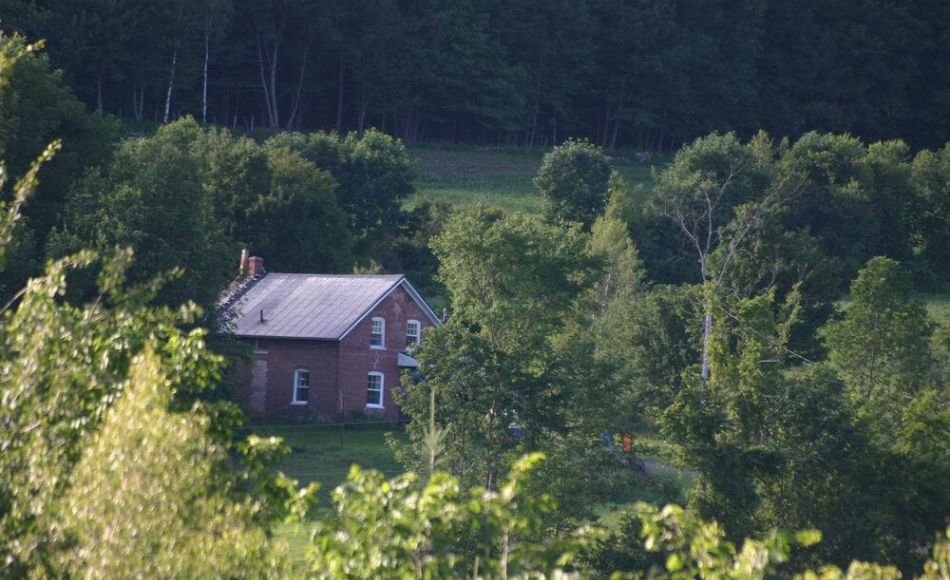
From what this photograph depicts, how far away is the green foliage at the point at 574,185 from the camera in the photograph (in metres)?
76.4

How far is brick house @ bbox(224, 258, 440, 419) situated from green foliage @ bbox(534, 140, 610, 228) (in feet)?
83.8

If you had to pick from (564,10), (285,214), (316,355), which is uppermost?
(564,10)

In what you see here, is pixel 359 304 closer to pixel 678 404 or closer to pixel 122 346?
pixel 678 404

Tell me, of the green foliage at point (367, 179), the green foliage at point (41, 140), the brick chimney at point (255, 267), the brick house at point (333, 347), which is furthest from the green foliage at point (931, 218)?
the green foliage at point (41, 140)

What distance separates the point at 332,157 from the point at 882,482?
4646cm

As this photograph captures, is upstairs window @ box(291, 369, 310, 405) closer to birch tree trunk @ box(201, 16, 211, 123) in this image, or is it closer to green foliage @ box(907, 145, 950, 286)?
birch tree trunk @ box(201, 16, 211, 123)

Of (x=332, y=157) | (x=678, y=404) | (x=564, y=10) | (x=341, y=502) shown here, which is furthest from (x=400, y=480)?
(x=564, y=10)

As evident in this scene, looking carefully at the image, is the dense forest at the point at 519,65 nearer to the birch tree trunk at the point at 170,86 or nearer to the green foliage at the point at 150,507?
the birch tree trunk at the point at 170,86

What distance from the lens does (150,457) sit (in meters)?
9.68

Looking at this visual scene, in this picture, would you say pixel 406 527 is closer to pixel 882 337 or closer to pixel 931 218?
pixel 882 337

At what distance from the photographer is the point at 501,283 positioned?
3925cm

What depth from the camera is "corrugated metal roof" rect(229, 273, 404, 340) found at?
50.5 metres

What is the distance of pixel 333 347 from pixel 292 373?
5.57ft

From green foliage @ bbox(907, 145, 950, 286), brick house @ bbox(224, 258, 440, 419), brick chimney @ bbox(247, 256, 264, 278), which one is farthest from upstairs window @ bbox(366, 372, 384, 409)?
green foliage @ bbox(907, 145, 950, 286)
